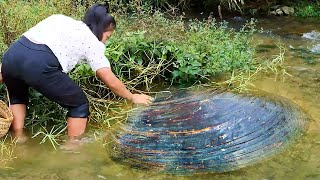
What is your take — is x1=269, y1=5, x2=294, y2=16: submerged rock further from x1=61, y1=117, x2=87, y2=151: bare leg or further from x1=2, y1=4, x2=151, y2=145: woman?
x1=61, y1=117, x2=87, y2=151: bare leg

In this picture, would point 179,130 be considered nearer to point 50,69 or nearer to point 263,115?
point 263,115

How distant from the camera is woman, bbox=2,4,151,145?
371 cm

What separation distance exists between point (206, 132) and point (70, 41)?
4.28ft

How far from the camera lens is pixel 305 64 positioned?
5.93 m

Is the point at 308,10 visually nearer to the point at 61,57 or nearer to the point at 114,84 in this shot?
the point at 114,84

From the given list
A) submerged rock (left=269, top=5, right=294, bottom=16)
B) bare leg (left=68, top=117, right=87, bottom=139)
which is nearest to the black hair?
bare leg (left=68, top=117, right=87, bottom=139)

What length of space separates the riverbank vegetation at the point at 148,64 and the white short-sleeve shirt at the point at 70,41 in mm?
735

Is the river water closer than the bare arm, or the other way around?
the river water

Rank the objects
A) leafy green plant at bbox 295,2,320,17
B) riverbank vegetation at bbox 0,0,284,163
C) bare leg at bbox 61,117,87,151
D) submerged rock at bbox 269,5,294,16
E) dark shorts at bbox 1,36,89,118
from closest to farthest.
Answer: dark shorts at bbox 1,36,89,118 → bare leg at bbox 61,117,87,151 → riverbank vegetation at bbox 0,0,284,163 → leafy green plant at bbox 295,2,320,17 → submerged rock at bbox 269,5,294,16

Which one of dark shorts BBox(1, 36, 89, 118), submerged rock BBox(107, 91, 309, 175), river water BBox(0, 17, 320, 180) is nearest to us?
river water BBox(0, 17, 320, 180)

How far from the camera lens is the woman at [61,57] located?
146 inches

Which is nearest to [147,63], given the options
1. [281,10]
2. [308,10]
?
[281,10]

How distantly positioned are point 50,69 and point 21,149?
718mm

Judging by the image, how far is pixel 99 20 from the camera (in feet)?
12.7
